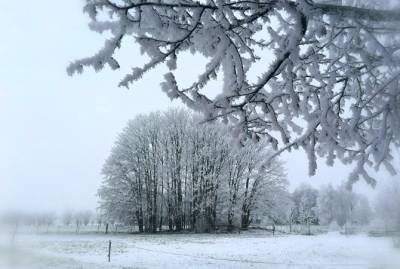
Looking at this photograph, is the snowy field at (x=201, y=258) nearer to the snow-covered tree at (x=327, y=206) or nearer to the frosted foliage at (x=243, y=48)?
the frosted foliage at (x=243, y=48)

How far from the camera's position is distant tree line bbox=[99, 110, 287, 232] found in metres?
34.2

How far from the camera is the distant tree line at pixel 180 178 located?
112ft

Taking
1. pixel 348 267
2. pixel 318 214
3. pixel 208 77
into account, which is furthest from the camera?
pixel 318 214

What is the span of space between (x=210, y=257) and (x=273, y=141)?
1163 cm

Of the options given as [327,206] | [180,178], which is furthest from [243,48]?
[327,206]

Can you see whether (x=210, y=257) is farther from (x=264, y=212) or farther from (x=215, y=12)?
(x=264, y=212)

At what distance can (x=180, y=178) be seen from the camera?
3544 cm

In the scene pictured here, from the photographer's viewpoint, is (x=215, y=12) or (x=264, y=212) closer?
(x=215, y=12)

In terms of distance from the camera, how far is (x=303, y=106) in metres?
3.56

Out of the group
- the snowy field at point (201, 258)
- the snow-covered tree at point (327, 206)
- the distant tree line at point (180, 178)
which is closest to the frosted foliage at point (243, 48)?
the snowy field at point (201, 258)

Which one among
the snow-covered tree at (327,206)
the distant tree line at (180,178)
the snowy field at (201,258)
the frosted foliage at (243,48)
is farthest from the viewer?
the snow-covered tree at (327,206)

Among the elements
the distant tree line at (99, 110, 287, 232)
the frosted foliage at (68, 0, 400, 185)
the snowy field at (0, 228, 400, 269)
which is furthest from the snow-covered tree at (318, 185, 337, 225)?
the frosted foliage at (68, 0, 400, 185)

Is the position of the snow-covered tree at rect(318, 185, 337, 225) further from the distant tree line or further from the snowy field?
the snowy field

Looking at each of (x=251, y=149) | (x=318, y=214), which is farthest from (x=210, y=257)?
(x=318, y=214)
